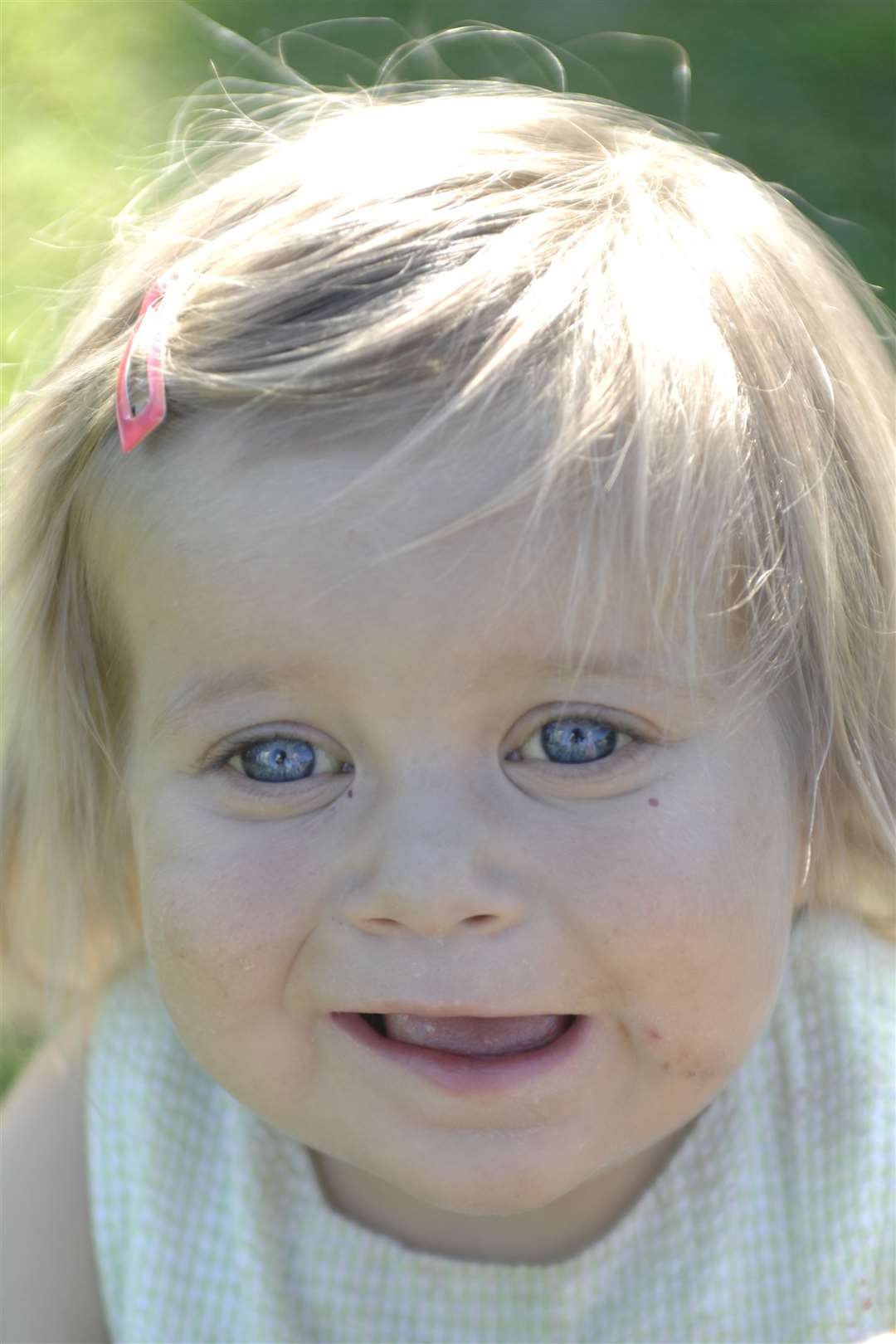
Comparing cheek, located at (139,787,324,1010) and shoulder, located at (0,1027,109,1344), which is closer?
cheek, located at (139,787,324,1010)

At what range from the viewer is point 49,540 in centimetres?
140

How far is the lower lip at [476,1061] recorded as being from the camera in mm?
1204

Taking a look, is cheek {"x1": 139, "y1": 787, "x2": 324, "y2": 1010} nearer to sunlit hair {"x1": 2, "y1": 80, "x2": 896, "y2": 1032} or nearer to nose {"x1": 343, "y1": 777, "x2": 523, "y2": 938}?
nose {"x1": 343, "y1": 777, "x2": 523, "y2": 938}

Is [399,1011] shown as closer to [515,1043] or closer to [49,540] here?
[515,1043]

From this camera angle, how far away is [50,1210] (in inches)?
63.7

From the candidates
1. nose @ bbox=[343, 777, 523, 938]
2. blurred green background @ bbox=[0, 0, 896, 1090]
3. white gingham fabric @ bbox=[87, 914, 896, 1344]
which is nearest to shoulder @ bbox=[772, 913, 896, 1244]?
white gingham fabric @ bbox=[87, 914, 896, 1344]

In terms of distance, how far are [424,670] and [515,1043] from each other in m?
0.31

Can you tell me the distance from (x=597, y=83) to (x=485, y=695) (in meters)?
1.87

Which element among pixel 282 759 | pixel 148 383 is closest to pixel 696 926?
pixel 282 759

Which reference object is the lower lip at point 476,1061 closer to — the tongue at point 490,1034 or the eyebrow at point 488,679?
the tongue at point 490,1034

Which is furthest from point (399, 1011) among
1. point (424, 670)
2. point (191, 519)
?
point (191, 519)

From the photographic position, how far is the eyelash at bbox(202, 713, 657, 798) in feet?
3.90

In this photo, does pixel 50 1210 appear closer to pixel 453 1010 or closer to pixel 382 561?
pixel 453 1010

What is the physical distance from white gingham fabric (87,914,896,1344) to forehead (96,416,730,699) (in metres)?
0.58
